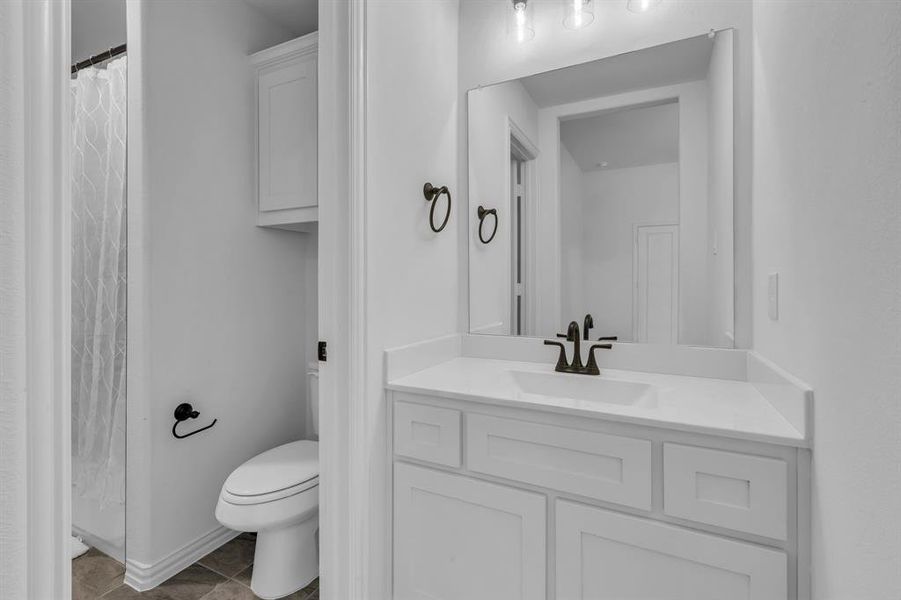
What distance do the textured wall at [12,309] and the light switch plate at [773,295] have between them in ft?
4.87

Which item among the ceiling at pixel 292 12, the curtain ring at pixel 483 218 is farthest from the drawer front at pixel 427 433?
the ceiling at pixel 292 12

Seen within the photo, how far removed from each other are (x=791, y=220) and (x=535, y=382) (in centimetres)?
87

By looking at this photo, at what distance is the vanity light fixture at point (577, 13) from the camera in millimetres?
1663

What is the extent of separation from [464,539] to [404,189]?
1.14 metres

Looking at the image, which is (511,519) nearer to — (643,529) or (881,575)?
(643,529)

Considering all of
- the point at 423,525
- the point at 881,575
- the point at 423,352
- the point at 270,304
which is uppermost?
the point at 270,304

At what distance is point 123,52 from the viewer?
1733 millimetres

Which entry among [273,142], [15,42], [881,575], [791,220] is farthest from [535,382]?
[273,142]

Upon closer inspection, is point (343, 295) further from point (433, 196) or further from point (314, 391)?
point (314, 391)

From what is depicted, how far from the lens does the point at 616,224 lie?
5.44ft

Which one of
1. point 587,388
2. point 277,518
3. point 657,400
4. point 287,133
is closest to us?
point 657,400

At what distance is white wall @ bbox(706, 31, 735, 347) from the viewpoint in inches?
56.7

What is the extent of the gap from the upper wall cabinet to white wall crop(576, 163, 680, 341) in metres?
1.17

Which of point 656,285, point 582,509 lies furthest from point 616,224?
point 582,509
